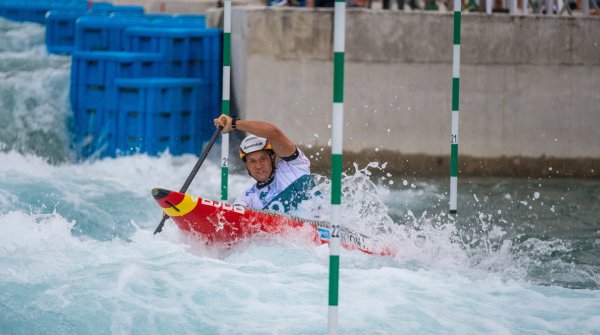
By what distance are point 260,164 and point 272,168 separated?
0.11 m

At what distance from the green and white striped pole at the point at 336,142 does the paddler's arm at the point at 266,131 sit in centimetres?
215

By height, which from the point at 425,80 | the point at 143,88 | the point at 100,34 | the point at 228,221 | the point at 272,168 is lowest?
the point at 228,221

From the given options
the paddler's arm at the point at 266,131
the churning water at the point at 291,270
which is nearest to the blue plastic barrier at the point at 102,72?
the churning water at the point at 291,270

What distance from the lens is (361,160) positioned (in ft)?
36.6

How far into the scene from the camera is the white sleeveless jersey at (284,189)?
737cm

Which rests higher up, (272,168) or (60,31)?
(60,31)

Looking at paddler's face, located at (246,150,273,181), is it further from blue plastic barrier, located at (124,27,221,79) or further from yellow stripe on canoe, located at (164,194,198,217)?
blue plastic barrier, located at (124,27,221,79)

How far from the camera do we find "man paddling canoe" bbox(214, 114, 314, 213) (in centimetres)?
713

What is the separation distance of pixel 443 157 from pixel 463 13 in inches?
59.6

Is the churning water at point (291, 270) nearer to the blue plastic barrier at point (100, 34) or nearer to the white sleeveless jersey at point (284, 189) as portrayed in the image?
the white sleeveless jersey at point (284, 189)

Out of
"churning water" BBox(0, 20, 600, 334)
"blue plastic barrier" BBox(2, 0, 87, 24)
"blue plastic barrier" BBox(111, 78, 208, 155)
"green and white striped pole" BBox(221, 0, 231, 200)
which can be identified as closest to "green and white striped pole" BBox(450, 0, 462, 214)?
"churning water" BBox(0, 20, 600, 334)

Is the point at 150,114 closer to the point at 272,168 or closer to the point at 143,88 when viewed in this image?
the point at 143,88

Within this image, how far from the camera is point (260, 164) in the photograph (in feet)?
23.9

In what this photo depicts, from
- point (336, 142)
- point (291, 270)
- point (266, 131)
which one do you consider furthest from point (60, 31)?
point (336, 142)
